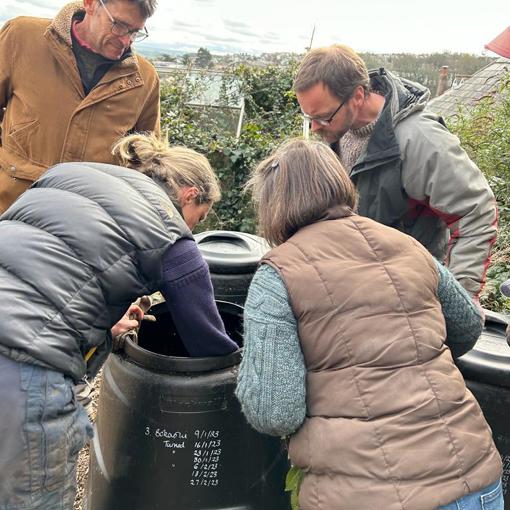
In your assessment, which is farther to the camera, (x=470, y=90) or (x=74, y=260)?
(x=470, y=90)

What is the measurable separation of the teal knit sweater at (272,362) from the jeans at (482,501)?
40 centimetres

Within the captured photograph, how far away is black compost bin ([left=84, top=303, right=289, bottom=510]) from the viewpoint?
1.79 m

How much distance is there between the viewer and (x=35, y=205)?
58.0 inches

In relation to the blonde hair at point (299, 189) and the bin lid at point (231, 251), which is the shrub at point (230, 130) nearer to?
the bin lid at point (231, 251)

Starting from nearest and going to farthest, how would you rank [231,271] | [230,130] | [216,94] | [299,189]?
[299,189]
[231,271]
[230,130]
[216,94]

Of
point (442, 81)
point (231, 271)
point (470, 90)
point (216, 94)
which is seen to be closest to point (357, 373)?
point (231, 271)

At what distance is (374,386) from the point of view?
132 cm

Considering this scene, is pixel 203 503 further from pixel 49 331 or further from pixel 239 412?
pixel 49 331

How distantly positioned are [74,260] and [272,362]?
0.54m

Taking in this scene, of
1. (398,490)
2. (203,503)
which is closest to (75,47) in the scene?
(203,503)

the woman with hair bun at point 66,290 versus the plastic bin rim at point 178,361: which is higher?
the woman with hair bun at point 66,290

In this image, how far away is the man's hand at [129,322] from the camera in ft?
6.24

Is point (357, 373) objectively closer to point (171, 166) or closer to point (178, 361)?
point (178, 361)

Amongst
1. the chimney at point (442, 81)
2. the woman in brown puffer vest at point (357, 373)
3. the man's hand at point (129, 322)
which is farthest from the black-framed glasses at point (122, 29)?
the chimney at point (442, 81)
